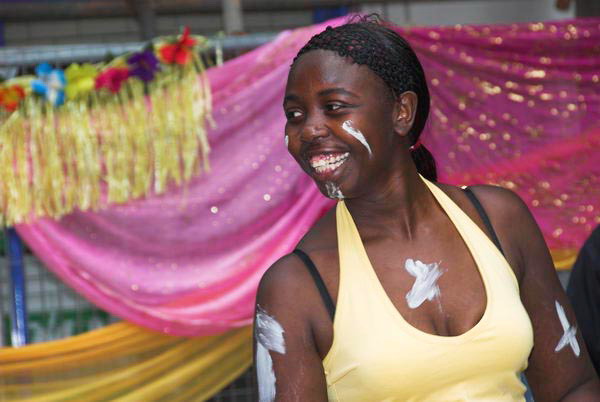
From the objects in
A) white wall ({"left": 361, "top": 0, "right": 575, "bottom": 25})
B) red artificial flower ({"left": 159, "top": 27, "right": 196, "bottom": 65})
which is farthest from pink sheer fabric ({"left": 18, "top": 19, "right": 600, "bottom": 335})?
white wall ({"left": 361, "top": 0, "right": 575, "bottom": 25})

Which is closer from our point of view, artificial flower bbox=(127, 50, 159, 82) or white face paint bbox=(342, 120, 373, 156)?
white face paint bbox=(342, 120, 373, 156)

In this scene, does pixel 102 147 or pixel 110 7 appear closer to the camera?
pixel 102 147

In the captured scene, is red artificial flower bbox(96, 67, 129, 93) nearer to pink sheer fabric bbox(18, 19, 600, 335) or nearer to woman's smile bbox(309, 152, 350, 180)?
A: pink sheer fabric bbox(18, 19, 600, 335)

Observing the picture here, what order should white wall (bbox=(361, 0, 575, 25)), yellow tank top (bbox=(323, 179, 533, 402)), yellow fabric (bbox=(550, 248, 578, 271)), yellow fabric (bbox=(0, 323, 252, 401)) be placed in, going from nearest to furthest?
yellow tank top (bbox=(323, 179, 533, 402)) → yellow fabric (bbox=(0, 323, 252, 401)) → yellow fabric (bbox=(550, 248, 578, 271)) → white wall (bbox=(361, 0, 575, 25))

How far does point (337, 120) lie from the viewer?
1694 mm

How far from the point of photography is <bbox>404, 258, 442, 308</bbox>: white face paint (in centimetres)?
173

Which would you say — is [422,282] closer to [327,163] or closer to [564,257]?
[327,163]

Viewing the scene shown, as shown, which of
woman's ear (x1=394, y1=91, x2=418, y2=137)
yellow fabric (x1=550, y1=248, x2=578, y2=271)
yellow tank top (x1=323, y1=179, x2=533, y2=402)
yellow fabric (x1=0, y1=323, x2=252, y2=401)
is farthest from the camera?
yellow fabric (x1=550, y1=248, x2=578, y2=271)

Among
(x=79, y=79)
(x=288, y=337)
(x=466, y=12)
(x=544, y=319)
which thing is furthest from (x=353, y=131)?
(x=466, y=12)

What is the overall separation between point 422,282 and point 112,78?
2.12 m

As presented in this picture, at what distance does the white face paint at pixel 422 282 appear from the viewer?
1.73m

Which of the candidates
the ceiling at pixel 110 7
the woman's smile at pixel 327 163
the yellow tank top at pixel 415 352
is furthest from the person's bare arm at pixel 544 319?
the ceiling at pixel 110 7

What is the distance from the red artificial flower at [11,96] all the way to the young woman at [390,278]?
2042 mm

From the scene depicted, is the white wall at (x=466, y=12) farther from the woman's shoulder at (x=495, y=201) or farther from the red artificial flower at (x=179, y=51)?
the woman's shoulder at (x=495, y=201)
